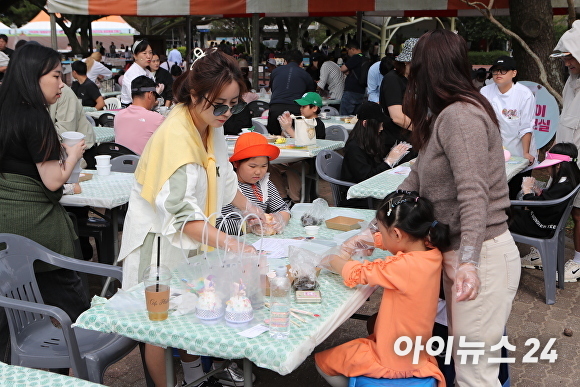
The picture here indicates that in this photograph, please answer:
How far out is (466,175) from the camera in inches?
83.0

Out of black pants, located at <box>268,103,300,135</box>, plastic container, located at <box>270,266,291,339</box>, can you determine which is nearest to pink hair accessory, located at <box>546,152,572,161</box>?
black pants, located at <box>268,103,300,135</box>

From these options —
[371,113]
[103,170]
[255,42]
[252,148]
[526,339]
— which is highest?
[255,42]

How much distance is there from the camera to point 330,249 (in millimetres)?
2559

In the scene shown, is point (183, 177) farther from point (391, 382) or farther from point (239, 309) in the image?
point (391, 382)

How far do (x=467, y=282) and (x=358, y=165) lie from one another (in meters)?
2.77

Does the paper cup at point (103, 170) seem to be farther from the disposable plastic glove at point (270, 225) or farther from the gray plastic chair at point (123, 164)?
the disposable plastic glove at point (270, 225)

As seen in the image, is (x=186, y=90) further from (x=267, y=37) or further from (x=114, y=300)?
(x=267, y=37)

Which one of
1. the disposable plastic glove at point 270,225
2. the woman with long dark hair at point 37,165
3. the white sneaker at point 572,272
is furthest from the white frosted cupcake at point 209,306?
the white sneaker at point 572,272

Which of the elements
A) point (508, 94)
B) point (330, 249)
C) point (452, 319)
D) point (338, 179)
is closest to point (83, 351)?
point (330, 249)

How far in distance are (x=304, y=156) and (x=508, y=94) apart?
1978 millimetres

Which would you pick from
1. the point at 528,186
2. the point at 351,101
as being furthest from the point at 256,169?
the point at 351,101

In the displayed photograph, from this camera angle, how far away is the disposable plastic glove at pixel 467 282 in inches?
81.4

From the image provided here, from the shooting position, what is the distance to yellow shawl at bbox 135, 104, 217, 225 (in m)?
2.22

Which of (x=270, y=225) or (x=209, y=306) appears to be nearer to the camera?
(x=209, y=306)
